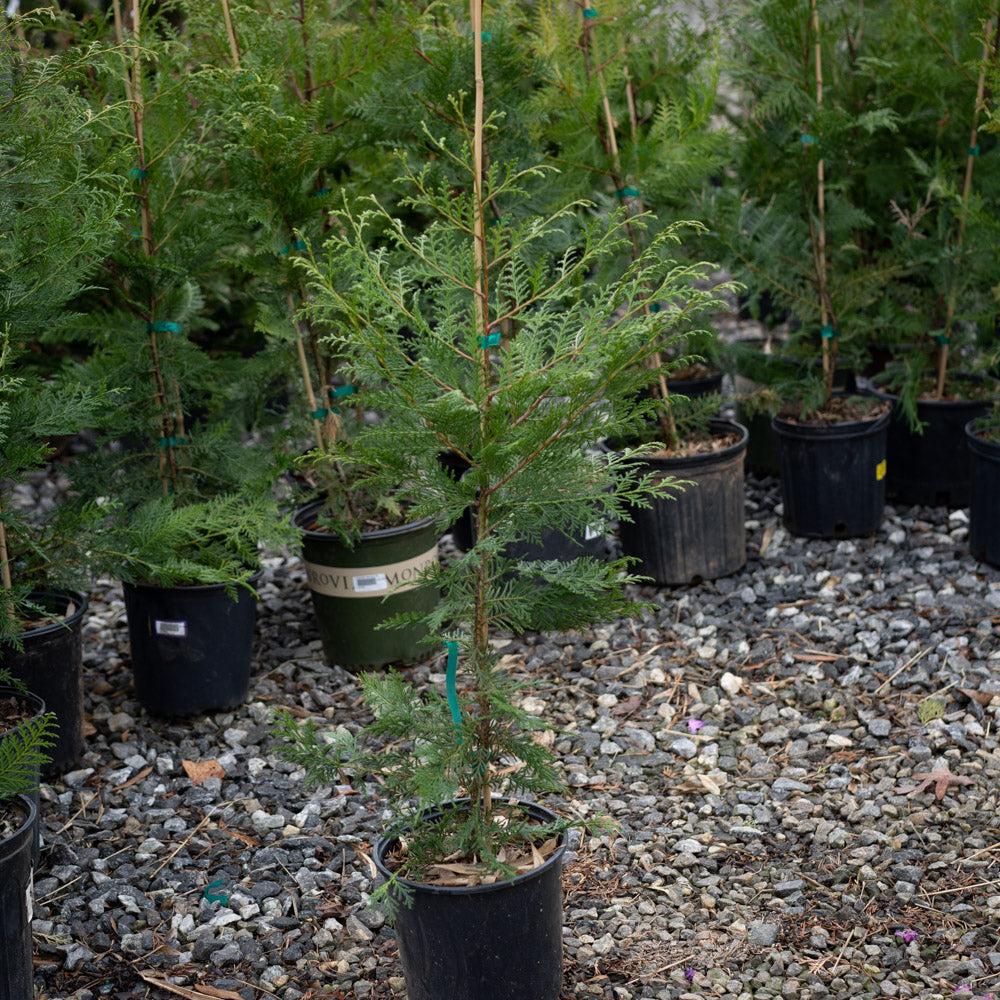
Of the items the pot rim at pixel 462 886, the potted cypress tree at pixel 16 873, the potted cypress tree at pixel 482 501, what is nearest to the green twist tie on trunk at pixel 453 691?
the potted cypress tree at pixel 482 501

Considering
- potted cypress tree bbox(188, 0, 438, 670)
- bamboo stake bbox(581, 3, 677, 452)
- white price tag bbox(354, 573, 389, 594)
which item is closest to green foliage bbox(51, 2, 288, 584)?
potted cypress tree bbox(188, 0, 438, 670)

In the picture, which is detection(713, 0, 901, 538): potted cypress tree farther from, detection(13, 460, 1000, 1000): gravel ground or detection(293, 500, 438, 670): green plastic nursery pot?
detection(293, 500, 438, 670): green plastic nursery pot

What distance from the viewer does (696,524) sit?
4199 millimetres

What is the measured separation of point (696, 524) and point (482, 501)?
2249 mm

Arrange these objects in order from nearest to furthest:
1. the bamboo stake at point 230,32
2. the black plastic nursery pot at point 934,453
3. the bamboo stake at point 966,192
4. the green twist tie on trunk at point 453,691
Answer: the green twist tie on trunk at point 453,691, the bamboo stake at point 230,32, the bamboo stake at point 966,192, the black plastic nursery pot at point 934,453

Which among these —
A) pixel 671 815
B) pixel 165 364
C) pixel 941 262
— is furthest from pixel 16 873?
pixel 941 262

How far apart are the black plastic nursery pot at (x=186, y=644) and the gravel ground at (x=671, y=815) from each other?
9 centimetres

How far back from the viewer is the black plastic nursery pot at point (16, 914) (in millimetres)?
2148

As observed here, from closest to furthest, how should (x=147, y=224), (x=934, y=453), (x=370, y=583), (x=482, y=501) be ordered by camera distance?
(x=482, y=501)
(x=147, y=224)
(x=370, y=583)
(x=934, y=453)

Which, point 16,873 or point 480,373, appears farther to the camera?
point 16,873

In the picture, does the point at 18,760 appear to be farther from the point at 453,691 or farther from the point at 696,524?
the point at 696,524

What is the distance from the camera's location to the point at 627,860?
2.76 m

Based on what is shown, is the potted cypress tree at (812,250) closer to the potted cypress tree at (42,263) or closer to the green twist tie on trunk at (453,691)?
→ the potted cypress tree at (42,263)

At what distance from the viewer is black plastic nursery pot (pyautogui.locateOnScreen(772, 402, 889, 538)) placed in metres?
4.45
